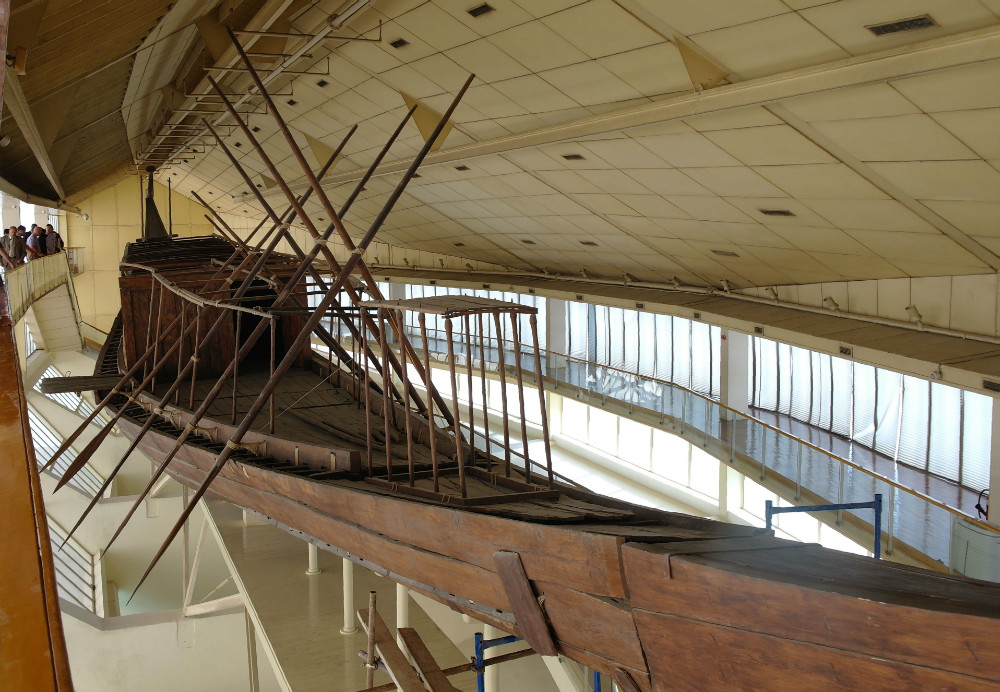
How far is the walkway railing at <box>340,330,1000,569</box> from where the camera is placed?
270 inches

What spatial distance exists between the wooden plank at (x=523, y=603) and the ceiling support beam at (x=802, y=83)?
3905 mm

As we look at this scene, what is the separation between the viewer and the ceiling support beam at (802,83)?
16.3 feet

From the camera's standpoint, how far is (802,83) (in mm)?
6090

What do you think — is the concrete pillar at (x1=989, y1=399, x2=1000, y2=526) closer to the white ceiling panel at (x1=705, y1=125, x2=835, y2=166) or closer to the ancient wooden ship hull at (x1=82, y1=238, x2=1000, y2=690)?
the white ceiling panel at (x1=705, y1=125, x2=835, y2=166)

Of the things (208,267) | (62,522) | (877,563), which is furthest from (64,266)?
(877,563)

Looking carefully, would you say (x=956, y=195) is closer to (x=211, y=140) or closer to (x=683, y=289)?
(x=683, y=289)

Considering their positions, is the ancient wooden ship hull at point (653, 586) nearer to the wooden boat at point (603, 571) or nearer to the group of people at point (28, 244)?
the wooden boat at point (603, 571)

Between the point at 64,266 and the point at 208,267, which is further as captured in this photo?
the point at 64,266

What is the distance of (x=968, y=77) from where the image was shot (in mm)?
5250

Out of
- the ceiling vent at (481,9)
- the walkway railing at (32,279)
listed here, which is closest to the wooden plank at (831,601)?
the ceiling vent at (481,9)

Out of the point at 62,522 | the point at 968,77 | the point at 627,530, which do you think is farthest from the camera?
the point at 62,522

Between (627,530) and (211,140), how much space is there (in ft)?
59.1

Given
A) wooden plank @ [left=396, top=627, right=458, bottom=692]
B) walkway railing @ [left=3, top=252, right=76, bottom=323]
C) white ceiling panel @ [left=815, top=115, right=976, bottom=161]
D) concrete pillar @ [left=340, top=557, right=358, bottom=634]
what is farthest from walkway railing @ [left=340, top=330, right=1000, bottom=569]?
walkway railing @ [left=3, top=252, right=76, bottom=323]

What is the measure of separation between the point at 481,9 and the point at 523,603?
17.8 feet
